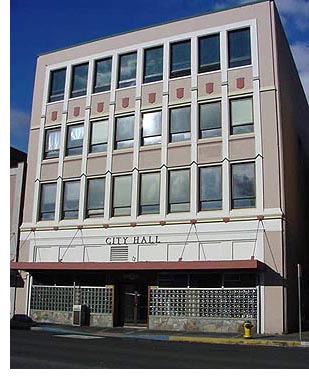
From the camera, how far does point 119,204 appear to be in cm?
2375

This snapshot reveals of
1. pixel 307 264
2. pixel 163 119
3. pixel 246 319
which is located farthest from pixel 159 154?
pixel 307 264

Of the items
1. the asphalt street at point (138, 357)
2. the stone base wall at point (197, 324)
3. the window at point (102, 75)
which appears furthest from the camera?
the window at point (102, 75)

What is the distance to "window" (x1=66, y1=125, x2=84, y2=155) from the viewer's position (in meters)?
25.5

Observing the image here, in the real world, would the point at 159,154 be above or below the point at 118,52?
below

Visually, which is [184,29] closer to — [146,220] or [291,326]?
[146,220]

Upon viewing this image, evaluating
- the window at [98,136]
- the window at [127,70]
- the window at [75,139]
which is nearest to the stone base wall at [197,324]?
the window at [98,136]

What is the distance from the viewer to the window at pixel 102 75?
25.6 metres

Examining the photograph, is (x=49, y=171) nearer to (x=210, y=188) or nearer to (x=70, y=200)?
(x=70, y=200)

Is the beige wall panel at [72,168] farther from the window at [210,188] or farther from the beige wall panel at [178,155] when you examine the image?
the window at [210,188]

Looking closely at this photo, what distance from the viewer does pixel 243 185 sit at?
21422 millimetres

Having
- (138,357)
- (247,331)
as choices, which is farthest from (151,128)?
(138,357)

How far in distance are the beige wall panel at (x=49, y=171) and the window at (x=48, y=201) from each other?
396 millimetres

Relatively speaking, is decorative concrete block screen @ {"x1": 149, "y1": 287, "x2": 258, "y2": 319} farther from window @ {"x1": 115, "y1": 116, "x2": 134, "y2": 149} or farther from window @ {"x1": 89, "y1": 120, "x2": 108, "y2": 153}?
window @ {"x1": 89, "y1": 120, "x2": 108, "y2": 153}

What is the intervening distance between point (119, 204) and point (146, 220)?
1.81m
